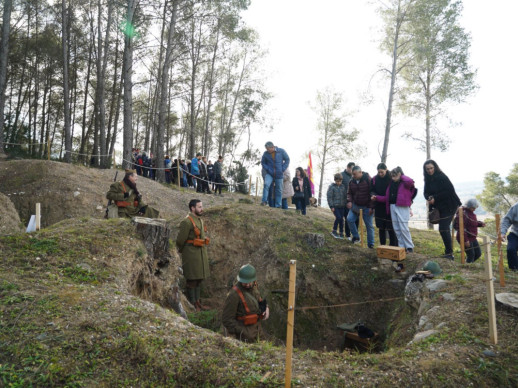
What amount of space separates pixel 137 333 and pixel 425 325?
362cm

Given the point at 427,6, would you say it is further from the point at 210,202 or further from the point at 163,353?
the point at 163,353

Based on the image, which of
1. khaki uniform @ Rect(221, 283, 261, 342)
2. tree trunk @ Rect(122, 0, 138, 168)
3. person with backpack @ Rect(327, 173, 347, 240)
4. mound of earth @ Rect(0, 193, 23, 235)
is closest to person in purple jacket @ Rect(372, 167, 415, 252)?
person with backpack @ Rect(327, 173, 347, 240)

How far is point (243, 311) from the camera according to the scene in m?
4.87

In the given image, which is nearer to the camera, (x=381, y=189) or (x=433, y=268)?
(x=433, y=268)

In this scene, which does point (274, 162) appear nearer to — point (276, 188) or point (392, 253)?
point (276, 188)

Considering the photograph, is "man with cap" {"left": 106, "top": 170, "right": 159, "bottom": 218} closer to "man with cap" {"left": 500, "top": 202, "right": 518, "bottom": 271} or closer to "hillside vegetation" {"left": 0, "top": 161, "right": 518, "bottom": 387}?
"hillside vegetation" {"left": 0, "top": 161, "right": 518, "bottom": 387}

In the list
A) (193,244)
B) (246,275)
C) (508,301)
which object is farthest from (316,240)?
(508,301)

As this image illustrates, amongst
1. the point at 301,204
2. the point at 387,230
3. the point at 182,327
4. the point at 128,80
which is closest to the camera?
the point at 182,327

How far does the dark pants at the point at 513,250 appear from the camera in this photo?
6.05 metres

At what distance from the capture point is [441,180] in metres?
6.55

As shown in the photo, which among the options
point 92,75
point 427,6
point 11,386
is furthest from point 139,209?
point 92,75

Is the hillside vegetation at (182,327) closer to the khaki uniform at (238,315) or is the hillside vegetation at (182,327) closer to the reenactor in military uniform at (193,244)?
the khaki uniform at (238,315)

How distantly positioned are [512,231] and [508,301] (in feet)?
7.95

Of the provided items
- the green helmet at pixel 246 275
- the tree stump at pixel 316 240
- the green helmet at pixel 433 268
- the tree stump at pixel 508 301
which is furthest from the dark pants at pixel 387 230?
the green helmet at pixel 246 275
